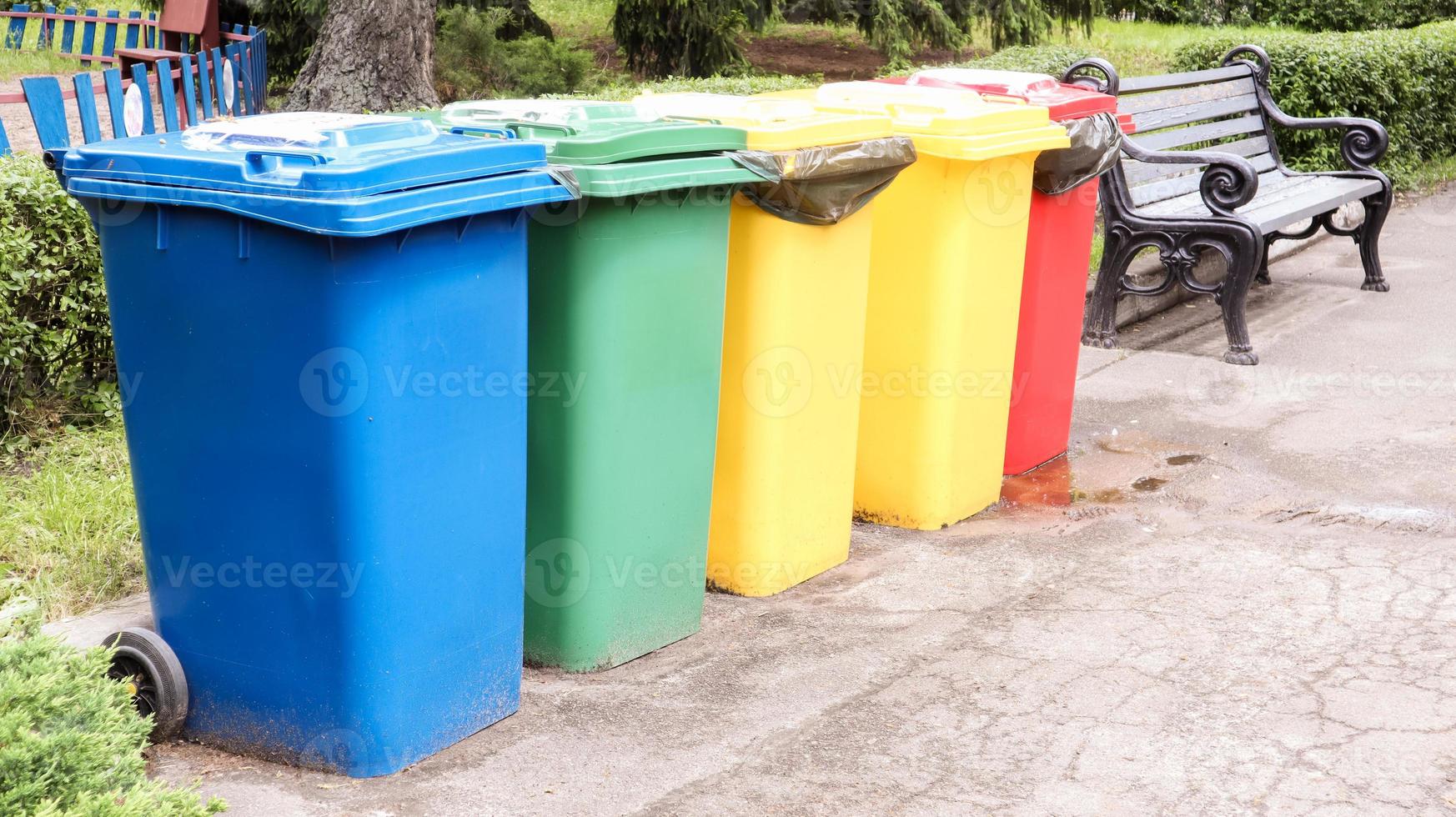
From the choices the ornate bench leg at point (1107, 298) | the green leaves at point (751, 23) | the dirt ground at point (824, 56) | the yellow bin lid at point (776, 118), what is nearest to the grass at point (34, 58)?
the green leaves at point (751, 23)

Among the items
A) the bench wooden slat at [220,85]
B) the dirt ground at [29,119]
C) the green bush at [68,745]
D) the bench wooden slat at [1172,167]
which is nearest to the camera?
the green bush at [68,745]

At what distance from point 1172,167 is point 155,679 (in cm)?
562

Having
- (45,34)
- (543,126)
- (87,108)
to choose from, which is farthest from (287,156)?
(45,34)

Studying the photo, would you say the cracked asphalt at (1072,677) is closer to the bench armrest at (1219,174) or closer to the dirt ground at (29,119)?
the bench armrest at (1219,174)

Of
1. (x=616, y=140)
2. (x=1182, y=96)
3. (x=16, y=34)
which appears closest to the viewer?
(x=616, y=140)

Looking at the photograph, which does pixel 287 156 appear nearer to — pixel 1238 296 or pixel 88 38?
pixel 1238 296

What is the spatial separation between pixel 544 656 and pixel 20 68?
16848 millimetres

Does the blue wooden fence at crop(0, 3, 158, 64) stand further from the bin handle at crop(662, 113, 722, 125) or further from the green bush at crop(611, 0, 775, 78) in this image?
the bin handle at crop(662, 113, 722, 125)

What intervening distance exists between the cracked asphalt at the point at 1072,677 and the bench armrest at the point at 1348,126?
130 inches

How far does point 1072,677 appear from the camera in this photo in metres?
3.45

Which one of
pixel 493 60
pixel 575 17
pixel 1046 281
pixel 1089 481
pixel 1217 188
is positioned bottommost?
pixel 1089 481

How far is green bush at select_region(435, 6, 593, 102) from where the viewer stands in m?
12.5

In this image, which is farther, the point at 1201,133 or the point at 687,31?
the point at 687,31

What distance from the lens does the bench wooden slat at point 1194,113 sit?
24.2ft
